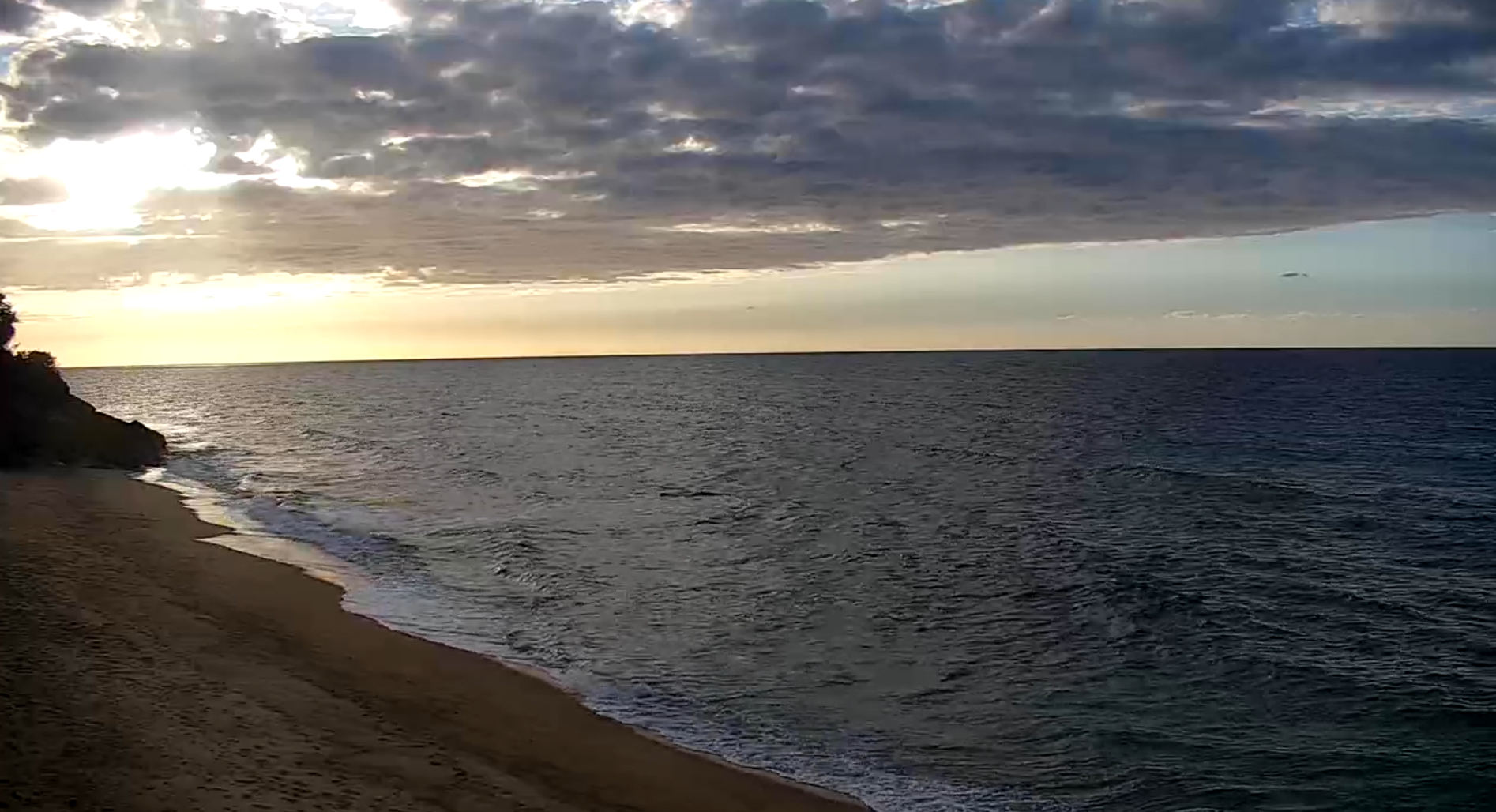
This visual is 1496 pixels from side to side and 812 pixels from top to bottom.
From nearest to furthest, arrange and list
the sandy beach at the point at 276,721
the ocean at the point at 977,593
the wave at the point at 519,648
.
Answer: the sandy beach at the point at 276,721
the wave at the point at 519,648
the ocean at the point at 977,593

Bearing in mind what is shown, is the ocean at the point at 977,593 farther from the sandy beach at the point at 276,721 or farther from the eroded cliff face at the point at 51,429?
the eroded cliff face at the point at 51,429

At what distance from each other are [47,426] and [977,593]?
3734cm

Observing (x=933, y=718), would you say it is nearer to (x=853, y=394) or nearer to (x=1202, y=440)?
(x=1202, y=440)

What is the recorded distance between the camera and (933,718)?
17.3 meters

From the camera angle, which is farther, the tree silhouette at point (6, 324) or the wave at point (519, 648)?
the tree silhouette at point (6, 324)

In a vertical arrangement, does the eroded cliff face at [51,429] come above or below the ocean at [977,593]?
above

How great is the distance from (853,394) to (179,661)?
11875 cm

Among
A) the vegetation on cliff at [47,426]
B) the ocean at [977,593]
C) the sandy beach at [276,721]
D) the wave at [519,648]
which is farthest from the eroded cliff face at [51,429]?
the sandy beach at [276,721]

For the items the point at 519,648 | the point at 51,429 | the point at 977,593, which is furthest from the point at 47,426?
the point at 977,593

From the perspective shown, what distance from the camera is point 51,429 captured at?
45.3 meters

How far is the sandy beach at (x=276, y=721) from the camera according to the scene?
11.9m

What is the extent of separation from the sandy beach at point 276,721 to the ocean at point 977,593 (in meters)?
1.25

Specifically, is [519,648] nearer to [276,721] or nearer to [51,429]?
[276,721]

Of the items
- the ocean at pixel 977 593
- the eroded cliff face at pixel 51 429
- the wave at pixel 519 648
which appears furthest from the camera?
the eroded cliff face at pixel 51 429
